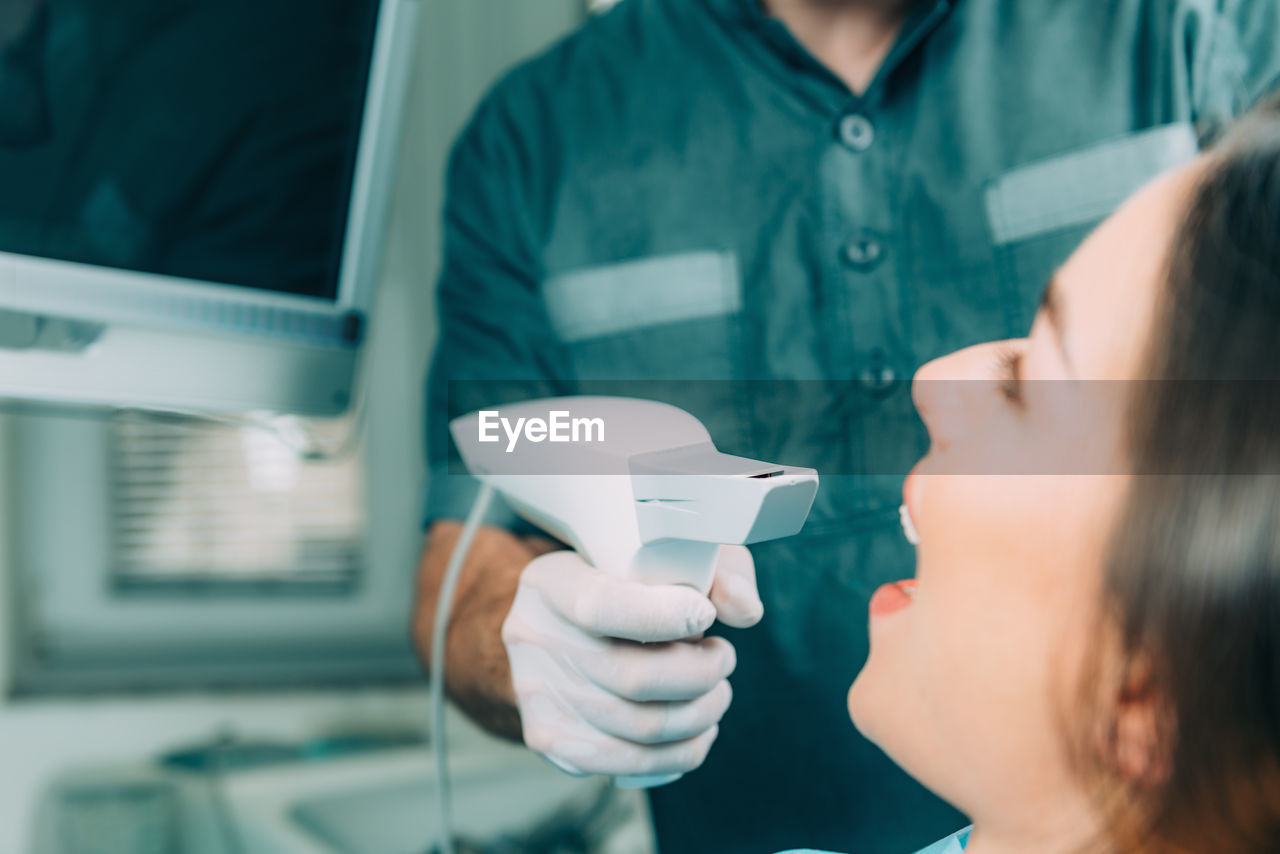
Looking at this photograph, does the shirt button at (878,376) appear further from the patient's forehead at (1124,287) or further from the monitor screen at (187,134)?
the monitor screen at (187,134)

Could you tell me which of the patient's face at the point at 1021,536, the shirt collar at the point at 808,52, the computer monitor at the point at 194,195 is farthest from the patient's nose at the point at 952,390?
the computer monitor at the point at 194,195

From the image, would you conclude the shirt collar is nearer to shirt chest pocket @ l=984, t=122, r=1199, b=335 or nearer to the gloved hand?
shirt chest pocket @ l=984, t=122, r=1199, b=335

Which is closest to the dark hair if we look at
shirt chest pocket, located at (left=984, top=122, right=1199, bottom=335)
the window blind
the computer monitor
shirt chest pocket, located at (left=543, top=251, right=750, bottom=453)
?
shirt chest pocket, located at (left=984, top=122, right=1199, bottom=335)

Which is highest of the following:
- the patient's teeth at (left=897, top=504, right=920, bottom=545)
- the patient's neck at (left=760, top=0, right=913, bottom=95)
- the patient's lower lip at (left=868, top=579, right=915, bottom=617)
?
the patient's neck at (left=760, top=0, right=913, bottom=95)

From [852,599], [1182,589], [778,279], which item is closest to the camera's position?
[1182,589]

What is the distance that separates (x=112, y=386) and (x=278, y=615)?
545mm

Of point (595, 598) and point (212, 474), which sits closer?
point (595, 598)

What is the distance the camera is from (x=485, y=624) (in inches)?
18.8

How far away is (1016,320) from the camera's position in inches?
16.0

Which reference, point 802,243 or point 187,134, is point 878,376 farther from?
point 187,134

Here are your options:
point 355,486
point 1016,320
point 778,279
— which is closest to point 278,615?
point 355,486

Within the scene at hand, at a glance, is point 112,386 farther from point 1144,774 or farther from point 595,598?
point 1144,774

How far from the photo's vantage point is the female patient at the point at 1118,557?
0.86 ft

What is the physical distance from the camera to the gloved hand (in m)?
0.33
